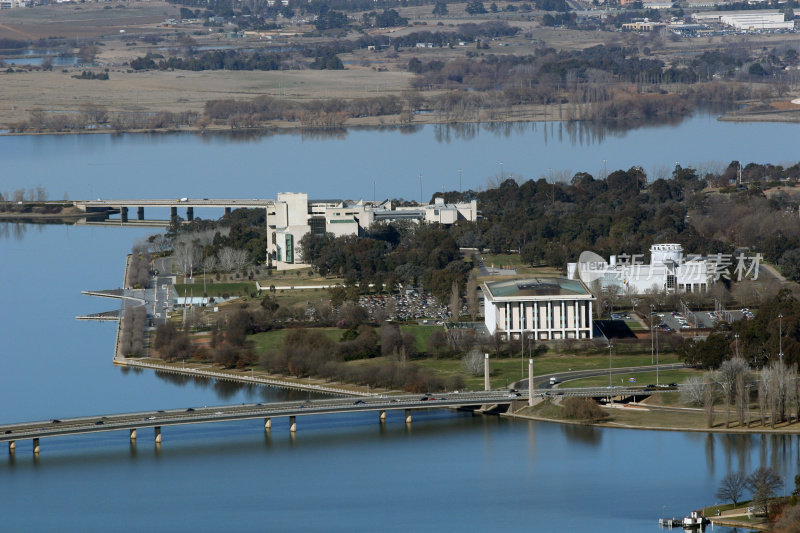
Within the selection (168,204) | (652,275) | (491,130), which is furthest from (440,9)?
(652,275)

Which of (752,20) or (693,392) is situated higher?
(752,20)

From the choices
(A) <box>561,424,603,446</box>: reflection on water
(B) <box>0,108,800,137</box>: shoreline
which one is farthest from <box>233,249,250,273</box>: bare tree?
(B) <box>0,108,800,137</box>: shoreline

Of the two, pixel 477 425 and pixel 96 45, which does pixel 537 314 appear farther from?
pixel 96 45

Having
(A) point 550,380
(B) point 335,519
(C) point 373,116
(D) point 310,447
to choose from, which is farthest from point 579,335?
(C) point 373,116

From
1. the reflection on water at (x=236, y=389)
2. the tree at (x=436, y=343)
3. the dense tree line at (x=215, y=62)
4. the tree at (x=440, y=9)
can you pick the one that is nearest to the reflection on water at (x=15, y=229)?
the reflection on water at (x=236, y=389)

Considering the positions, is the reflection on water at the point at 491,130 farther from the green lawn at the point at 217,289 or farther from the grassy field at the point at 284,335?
the grassy field at the point at 284,335

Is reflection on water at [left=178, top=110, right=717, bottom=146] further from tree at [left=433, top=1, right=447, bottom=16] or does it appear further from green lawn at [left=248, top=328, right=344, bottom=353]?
tree at [left=433, top=1, right=447, bottom=16]

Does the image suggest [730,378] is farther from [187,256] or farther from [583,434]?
[187,256]

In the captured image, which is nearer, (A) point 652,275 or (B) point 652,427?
(B) point 652,427
